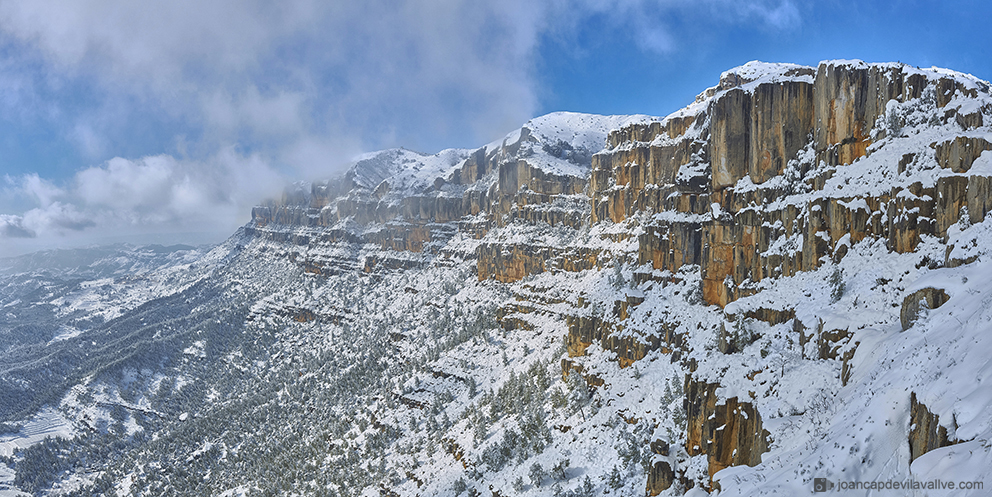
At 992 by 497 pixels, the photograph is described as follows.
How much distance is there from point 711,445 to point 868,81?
3653cm

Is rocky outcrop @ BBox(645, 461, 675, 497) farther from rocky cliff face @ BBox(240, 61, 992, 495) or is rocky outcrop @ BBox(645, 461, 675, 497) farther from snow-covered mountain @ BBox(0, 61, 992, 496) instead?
snow-covered mountain @ BBox(0, 61, 992, 496)

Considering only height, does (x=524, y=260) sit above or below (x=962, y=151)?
below

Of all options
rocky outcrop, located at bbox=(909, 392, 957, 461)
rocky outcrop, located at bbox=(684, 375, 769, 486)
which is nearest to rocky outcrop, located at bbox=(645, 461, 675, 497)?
rocky outcrop, located at bbox=(684, 375, 769, 486)

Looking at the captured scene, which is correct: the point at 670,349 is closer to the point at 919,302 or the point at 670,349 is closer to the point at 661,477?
the point at 661,477

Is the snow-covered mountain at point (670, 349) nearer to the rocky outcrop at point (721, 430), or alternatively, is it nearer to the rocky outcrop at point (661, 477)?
the rocky outcrop at point (721, 430)

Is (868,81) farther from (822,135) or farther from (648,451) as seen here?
(648,451)

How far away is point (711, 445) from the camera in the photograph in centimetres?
3008

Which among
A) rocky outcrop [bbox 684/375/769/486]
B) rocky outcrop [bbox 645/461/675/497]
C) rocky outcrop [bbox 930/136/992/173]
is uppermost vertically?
rocky outcrop [bbox 930/136/992/173]

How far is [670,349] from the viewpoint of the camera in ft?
208

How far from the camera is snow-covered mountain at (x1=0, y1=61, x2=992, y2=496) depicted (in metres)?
22.8

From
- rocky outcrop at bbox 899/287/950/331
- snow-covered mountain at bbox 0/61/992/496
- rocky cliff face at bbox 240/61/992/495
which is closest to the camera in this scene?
snow-covered mountain at bbox 0/61/992/496

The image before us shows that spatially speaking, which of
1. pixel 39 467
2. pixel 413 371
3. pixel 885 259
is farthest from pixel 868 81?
pixel 39 467

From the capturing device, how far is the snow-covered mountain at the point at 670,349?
22.8 meters

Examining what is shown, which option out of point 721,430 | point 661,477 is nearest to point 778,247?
point 721,430
